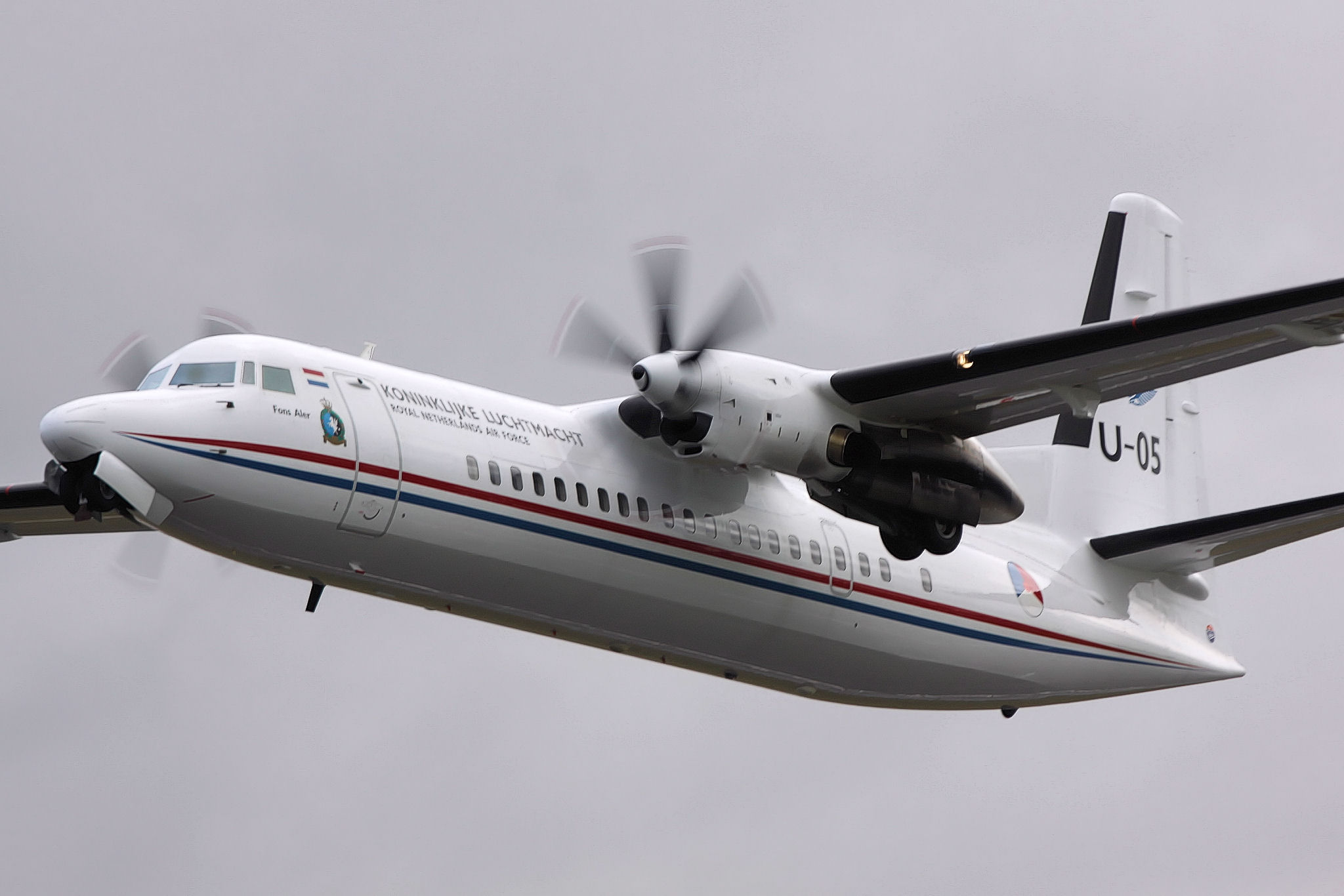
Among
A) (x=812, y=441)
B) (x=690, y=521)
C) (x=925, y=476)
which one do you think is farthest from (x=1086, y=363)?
(x=690, y=521)

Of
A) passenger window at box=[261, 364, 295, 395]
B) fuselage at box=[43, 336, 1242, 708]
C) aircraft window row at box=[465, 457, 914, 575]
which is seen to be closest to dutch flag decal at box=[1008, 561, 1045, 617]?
fuselage at box=[43, 336, 1242, 708]

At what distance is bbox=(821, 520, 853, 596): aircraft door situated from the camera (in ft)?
57.5

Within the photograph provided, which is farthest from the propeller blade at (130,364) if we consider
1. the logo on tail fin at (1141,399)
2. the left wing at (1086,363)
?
the logo on tail fin at (1141,399)

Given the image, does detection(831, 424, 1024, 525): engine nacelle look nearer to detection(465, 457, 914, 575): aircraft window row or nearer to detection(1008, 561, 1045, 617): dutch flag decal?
detection(465, 457, 914, 575): aircraft window row

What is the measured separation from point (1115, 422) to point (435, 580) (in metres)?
10.8

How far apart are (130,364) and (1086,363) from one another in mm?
8688

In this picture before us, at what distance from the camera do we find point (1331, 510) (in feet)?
58.3

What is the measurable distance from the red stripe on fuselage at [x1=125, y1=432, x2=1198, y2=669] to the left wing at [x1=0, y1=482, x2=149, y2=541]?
2.77 m

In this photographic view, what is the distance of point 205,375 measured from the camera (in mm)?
14188

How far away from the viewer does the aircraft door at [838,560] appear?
57.5ft

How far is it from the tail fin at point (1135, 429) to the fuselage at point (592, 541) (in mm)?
1533

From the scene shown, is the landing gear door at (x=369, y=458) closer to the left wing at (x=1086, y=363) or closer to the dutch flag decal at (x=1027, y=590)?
the left wing at (x=1086, y=363)

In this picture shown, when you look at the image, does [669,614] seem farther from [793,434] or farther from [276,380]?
[276,380]

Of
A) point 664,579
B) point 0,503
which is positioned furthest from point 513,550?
point 0,503
